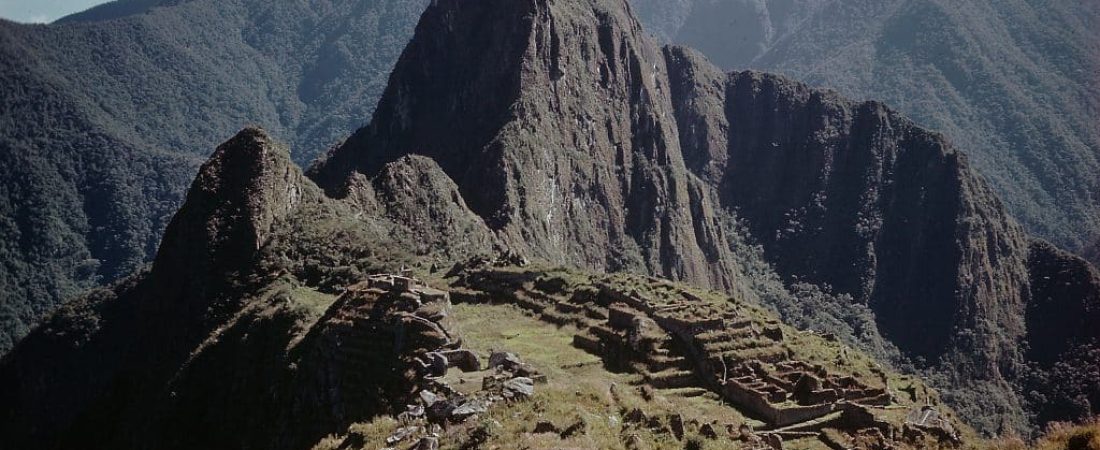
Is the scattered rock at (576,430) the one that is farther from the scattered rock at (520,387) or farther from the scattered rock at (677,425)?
the scattered rock at (677,425)

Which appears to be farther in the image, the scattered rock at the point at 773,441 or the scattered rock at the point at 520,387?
the scattered rock at the point at 773,441

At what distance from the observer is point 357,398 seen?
42.2 m

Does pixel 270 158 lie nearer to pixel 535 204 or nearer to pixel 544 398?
pixel 535 204

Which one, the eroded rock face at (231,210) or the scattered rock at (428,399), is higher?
the eroded rock face at (231,210)

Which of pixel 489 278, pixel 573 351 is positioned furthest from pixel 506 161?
pixel 573 351

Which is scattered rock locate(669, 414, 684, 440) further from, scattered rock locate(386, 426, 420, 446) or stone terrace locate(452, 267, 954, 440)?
stone terrace locate(452, 267, 954, 440)

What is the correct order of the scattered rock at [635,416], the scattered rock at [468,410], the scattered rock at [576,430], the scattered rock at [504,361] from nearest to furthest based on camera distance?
1. the scattered rock at [576,430]
2. the scattered rock at [468,410]
3. the scattered rock at [635,416]
4. the scattered rock at [504,361]

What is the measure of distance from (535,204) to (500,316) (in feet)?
245

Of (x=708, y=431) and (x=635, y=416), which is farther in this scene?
(x=708, y=431)

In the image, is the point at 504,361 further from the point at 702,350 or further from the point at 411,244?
the point at 411,244

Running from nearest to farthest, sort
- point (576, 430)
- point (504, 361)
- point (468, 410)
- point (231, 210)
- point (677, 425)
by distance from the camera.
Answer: point (576, 430) → point (468, 410) → point (677, 425) → point (504, 361) → point (231, 210)

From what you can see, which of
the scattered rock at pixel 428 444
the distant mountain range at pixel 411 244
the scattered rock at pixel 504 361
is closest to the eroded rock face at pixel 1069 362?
the distant mountain range at pixel 411 244

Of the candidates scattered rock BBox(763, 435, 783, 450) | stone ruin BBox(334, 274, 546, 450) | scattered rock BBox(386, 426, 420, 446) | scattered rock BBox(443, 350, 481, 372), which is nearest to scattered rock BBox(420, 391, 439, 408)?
stone ruin BBox(334, 274, 546, 450)

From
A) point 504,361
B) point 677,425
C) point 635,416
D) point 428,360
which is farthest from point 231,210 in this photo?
point 677,425
